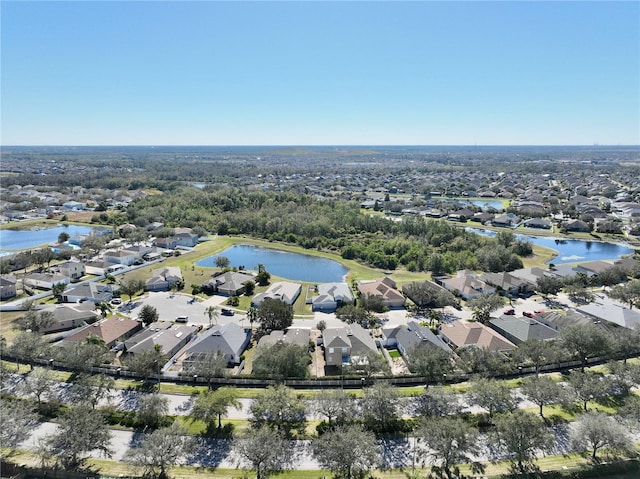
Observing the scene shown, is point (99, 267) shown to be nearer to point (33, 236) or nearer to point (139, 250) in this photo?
point (139, 250)

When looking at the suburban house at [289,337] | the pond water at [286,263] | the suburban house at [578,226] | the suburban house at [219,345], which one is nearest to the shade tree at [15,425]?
the suburban house at [219,345]

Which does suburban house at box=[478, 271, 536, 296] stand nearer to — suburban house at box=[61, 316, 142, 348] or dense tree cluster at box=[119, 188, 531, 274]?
dense tree cluster at box=[119, 188, 531, 274]

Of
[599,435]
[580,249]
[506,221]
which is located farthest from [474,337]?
[506,221]

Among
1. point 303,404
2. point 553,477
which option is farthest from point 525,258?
point 303,404

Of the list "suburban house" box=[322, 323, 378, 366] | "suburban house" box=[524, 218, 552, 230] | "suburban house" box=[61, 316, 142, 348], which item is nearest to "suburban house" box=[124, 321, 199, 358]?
"suburban house" box=[61, 316, 142, 348]

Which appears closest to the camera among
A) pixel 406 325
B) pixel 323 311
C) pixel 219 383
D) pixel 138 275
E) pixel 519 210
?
pixel 219 383

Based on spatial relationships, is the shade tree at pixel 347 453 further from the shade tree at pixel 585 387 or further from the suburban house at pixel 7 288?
the suburban house at pixel 7 288

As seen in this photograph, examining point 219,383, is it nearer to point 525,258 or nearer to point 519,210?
point 525,258
